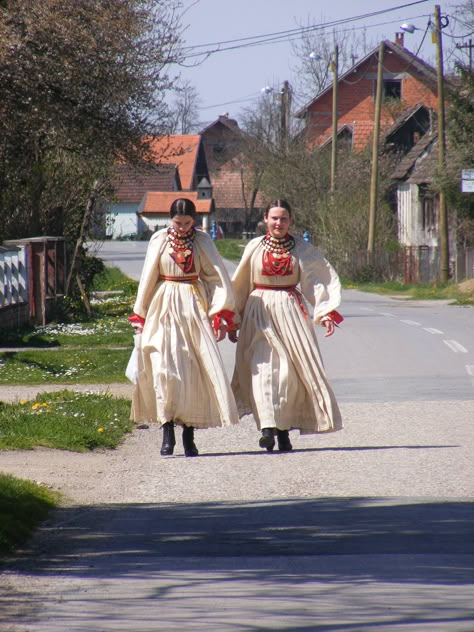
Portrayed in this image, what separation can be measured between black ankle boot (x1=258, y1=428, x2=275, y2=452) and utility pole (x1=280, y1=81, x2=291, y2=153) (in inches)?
1983

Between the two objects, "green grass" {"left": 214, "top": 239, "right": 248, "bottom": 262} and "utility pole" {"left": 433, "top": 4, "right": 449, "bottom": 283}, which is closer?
"utility pole" {"left": 433, "top": 4, "right": 449, "bottom": 283}

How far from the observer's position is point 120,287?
3394cm

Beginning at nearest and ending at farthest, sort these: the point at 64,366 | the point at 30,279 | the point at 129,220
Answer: the point at 64,366
the point at 30,279
the point at 129,220

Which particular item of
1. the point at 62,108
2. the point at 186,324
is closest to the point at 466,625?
the point at 186,324

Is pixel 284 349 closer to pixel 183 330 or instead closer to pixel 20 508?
pixel 183 330

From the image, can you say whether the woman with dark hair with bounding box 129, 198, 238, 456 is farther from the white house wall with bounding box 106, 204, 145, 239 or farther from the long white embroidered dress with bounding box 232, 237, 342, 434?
the white house wall with bounding box 106, 204, 145, 239

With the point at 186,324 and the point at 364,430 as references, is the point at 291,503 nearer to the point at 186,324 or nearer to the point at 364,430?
the point at 186,324

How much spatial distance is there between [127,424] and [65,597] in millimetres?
6231

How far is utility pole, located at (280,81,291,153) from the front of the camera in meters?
60.5

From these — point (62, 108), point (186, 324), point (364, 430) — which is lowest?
point (364, 430)

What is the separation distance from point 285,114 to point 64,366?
51.8 metres

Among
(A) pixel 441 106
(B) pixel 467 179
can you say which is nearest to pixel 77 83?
(B) pixel 467 179

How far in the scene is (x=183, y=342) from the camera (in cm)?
1007

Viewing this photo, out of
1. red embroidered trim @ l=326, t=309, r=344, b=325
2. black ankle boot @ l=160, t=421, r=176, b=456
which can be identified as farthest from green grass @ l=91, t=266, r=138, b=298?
black ankle boot @ l=160, t=421, r=176, b=456
